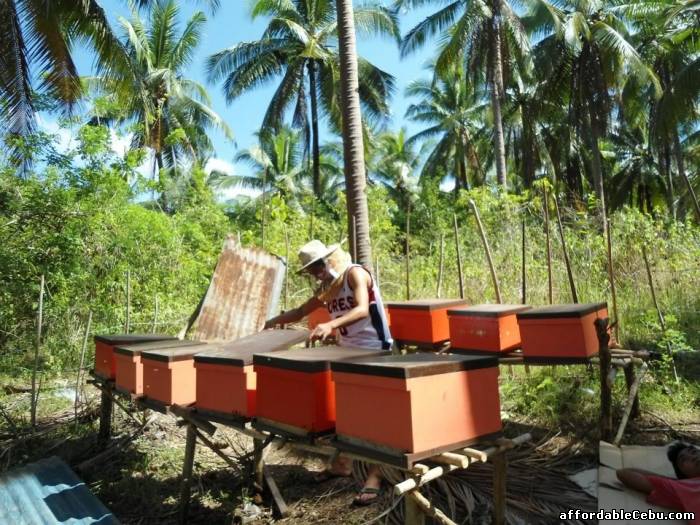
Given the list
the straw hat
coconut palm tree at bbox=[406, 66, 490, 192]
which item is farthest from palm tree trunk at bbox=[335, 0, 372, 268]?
coconut palm tree at bbox=[406, 66, 490, 192]

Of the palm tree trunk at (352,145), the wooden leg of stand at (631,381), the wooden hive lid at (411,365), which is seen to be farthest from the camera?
the palm tree trunk at (352,145)

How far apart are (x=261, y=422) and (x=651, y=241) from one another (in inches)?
294

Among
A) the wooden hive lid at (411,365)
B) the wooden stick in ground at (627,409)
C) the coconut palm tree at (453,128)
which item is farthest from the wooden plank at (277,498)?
the coconut palm tree at (453,128)

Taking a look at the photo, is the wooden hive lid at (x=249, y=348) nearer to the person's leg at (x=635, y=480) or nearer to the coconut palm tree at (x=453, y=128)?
the person's leg at (x=635, y=480)

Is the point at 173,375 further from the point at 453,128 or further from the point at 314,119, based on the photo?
the point at 453,128

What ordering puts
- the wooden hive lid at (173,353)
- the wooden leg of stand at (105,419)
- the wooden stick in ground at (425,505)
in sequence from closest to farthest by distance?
the wooden stick in ground at (425,505) → the wooden hive lid at (173,353) → the wooden leg of stand at (105,419)

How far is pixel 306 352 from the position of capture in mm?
3215

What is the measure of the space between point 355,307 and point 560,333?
6.12 ft

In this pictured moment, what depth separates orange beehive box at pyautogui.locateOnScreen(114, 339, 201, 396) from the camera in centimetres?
443

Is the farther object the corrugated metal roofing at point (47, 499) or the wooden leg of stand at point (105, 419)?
the wooden leg of stand at point (105, 419)

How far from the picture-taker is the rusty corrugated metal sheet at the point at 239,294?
23.0 ft

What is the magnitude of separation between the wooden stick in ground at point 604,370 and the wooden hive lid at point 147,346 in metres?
3.35

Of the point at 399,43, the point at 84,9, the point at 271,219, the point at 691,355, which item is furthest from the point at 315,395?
the point at 399,43
